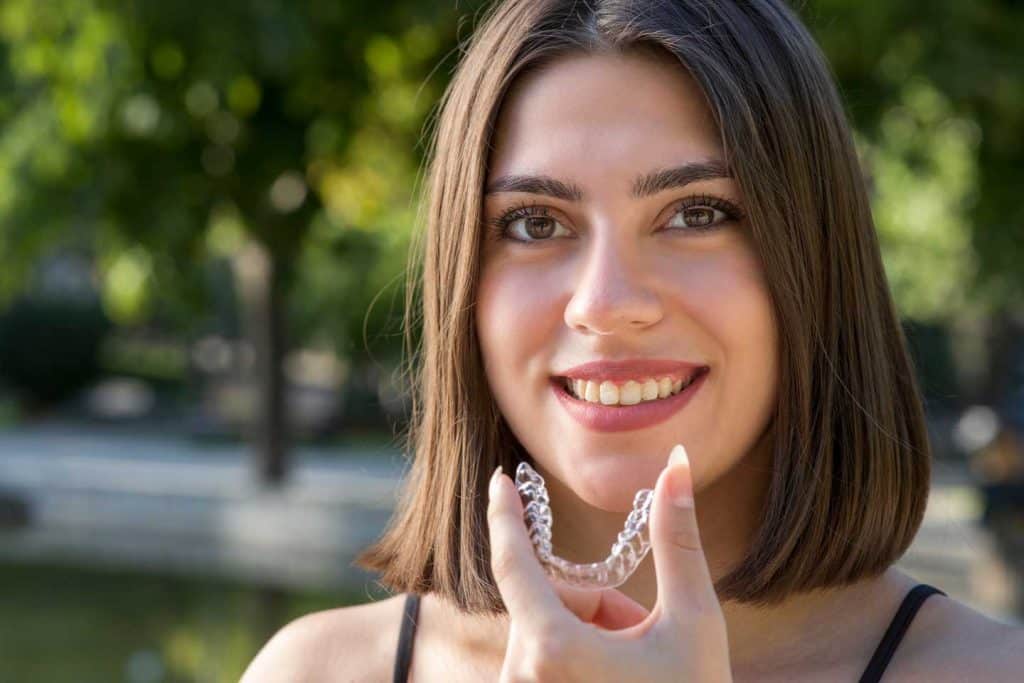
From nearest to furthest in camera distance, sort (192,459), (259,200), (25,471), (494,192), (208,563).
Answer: (494,192), (259,200), (208,563), (25,471), (192,459)

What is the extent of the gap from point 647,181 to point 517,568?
1.75 feet

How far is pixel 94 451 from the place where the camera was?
17297mm

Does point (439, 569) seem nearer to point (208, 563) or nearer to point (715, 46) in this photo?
point (715, 46)

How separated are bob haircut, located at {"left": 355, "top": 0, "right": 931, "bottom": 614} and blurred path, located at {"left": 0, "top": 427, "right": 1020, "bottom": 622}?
6.42 meters

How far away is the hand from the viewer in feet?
4.10

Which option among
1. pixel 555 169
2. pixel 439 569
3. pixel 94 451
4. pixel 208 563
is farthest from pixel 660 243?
pixel 94 451

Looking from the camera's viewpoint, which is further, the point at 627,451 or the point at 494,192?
the point at 494,192

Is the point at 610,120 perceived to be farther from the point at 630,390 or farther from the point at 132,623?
→ the point at 132,623

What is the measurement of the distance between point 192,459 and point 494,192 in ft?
49.7

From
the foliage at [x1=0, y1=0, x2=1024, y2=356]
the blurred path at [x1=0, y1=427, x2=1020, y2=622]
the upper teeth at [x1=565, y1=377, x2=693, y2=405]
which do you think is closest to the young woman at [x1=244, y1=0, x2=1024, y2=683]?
the upper teeth at [x1=565, y1=377, x2=693, y2=405]

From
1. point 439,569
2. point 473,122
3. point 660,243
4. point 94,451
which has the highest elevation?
point 473,122

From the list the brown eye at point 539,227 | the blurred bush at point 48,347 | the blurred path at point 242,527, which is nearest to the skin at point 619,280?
the brown eye at point 539,227

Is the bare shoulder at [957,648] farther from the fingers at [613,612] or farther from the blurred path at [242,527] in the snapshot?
the blurred path at [242,527]

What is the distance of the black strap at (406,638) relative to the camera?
200 cm
